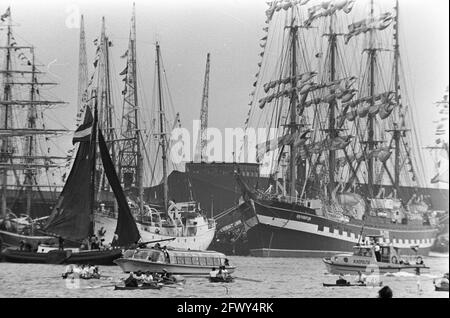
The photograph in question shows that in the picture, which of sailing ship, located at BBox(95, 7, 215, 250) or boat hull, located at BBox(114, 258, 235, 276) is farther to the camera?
sailing ship, located at BBox(95, 7, 215, 250)

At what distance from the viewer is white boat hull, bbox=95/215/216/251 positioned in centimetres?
4003

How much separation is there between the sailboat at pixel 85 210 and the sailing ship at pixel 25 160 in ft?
5.09

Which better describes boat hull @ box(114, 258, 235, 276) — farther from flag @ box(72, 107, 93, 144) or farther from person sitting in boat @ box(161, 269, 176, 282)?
flag @ box(72, 107, 93, 144)

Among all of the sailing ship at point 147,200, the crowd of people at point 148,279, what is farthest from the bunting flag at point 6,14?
the crowd of people at point 148,279

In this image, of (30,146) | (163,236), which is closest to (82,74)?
(163,236)

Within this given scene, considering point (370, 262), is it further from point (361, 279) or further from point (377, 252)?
point (361, 279)

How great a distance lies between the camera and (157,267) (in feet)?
115

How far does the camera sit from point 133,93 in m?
41.0

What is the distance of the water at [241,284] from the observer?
1206 inches

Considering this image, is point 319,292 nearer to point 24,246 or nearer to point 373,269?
point 373,269

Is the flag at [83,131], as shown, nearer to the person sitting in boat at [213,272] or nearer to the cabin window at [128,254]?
the cabin window at [128,254]

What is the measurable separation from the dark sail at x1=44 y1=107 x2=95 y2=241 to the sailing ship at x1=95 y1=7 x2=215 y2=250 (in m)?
2.09

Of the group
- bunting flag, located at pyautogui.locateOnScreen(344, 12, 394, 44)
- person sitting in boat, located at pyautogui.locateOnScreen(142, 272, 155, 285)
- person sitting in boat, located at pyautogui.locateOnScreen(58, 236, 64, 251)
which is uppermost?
bunting flag, located at pyautogui.locateOnScreen(344, 12, 394, 44)

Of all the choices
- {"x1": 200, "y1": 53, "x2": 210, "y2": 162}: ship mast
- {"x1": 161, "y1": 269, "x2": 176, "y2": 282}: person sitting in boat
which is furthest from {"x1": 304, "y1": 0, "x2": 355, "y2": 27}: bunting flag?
{"x1": 161, "y1": 269, "x2": 176, "y2": 282}: person sitting in boat
